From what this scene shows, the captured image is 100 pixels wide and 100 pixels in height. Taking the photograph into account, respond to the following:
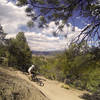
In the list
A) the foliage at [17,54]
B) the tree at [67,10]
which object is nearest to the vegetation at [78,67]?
the tree at [67,10]

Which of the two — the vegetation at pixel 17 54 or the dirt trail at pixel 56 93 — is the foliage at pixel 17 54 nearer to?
the vegetation at pixel 17 54

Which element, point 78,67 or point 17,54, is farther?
point 17,54

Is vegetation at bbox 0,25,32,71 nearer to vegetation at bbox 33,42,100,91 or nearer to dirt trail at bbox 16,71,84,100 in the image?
vegetation at bbox 33,42,100,91

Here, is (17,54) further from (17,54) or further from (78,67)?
(78,67)

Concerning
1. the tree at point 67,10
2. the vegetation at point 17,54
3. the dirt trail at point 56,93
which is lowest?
the dirt trail at point 56,93

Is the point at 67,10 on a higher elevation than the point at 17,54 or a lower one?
higher

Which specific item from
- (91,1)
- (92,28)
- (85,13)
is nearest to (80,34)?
(92,28)

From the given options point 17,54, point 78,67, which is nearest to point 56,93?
point 78,67

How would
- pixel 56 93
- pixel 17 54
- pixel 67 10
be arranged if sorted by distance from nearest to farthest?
pixel 67 10 < pixel 56 93 < pixel 17 54

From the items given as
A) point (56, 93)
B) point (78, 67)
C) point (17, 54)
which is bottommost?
point (56, 93)

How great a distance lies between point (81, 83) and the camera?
13.2 m

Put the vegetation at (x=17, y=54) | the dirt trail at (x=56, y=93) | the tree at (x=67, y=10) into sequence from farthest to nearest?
the vegetation at (x=17, y=54), the dirt trail at (x=56, y=93), the tree at (x=67, y=10)

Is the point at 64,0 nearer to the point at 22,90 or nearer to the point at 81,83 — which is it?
the point at 22,90

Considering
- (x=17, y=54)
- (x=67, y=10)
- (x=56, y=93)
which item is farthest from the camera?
(x=17, y=54)
